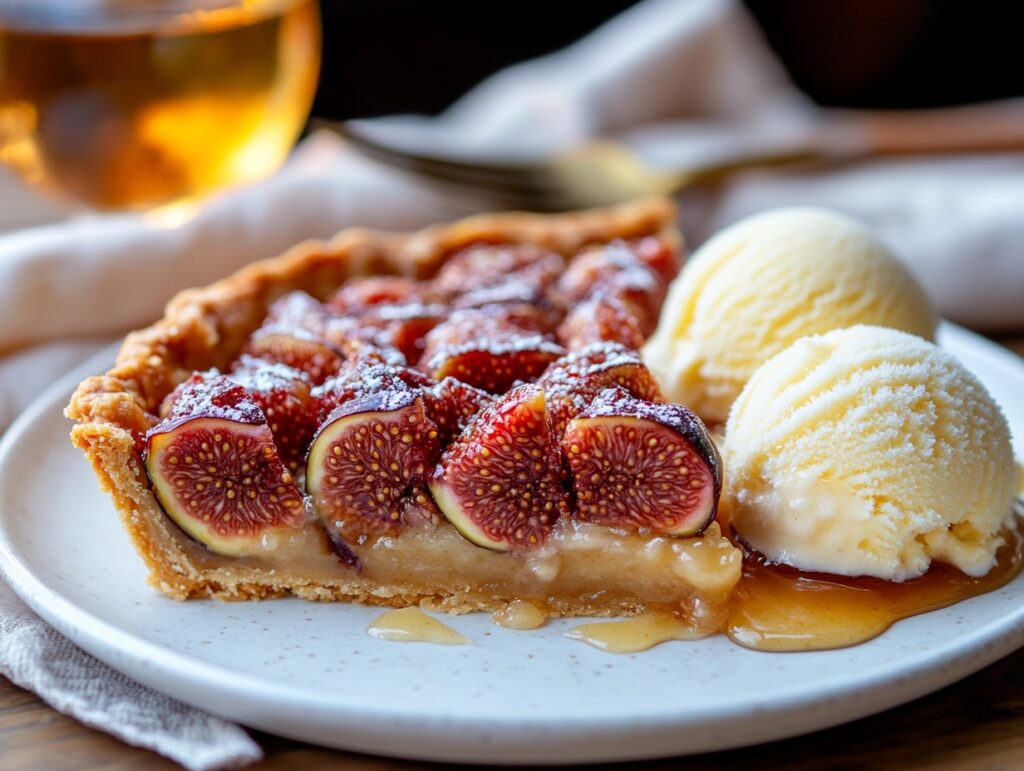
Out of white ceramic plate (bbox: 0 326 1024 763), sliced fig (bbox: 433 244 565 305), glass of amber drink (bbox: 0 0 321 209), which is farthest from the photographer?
glass of amber drink (bbox: 0 0 321 209)

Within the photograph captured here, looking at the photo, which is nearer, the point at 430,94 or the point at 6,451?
the point at 6,451

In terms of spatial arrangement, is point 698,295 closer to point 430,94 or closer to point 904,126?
point 904,126

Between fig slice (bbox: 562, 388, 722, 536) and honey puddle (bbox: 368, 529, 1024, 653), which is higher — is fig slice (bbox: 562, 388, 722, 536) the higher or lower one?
the higher one

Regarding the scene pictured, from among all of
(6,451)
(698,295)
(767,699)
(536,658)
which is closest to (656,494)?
(536,658)

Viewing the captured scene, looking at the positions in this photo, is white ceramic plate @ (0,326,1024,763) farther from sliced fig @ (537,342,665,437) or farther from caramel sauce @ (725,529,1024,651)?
sliced fig @ (537,342,665,437)

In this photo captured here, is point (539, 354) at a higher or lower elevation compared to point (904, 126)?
higher

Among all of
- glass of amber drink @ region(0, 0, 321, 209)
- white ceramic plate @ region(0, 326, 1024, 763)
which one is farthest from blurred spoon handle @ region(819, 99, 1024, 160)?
white ceramic plate @ region(0, 326, 1024, 763)

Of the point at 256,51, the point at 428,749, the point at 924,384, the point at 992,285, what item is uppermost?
the point at 256,51

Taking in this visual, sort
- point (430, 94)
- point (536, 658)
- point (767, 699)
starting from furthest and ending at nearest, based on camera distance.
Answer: point (430, 94), point (536, 658), point (767, 699)
